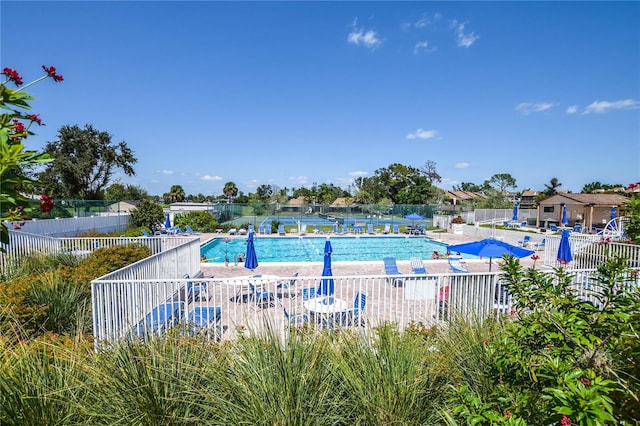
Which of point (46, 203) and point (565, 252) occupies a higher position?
point (46, 203)

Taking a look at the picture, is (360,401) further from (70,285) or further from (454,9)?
(454,9)

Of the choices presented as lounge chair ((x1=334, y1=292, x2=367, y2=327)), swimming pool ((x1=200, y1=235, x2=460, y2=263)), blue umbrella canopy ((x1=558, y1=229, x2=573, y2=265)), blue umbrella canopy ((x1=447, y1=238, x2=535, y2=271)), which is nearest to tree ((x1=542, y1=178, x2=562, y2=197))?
swimming pool ((x1=200, y1=235, x2=460, y2=263))

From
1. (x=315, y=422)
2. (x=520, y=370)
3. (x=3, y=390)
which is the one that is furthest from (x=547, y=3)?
(x=3, y=390)

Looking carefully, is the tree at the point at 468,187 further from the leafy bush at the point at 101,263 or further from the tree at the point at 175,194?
the leafy bush at the point at 101,263

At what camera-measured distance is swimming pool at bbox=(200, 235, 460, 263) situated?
60.1 feet

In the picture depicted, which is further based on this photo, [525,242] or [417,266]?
[525,242]

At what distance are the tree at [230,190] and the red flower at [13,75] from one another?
6385cm

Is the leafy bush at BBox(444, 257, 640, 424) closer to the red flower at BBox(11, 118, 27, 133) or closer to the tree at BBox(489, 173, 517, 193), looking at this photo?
the red flower at BBox(11, 118, 27, 133)

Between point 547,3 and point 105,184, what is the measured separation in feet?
139

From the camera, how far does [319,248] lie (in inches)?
806

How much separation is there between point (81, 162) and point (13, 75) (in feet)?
131

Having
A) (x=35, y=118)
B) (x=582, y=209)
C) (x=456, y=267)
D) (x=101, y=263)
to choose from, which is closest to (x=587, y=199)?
(x=582, y=209)

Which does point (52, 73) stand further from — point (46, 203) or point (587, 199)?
point (587, 199)

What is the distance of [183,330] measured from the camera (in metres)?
3.11
